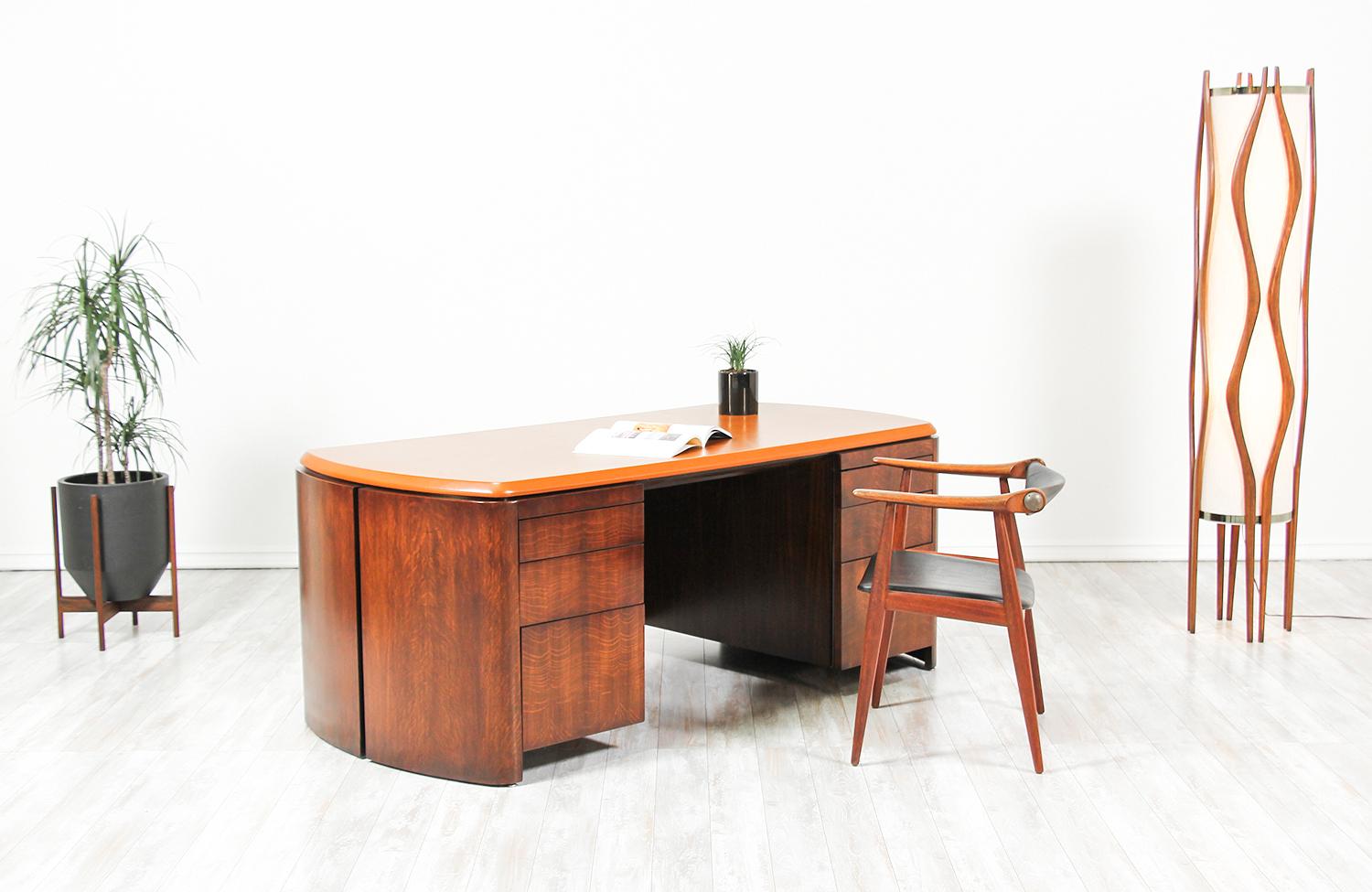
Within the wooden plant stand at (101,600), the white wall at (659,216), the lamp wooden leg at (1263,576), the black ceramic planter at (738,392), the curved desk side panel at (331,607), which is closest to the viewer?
the curved desk side panel at (331,607)

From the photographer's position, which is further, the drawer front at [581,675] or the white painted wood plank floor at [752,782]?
the drawer front at [581,675]

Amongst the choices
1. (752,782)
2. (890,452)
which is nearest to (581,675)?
(752,782)

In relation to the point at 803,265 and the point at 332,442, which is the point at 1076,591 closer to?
the point at 803,265

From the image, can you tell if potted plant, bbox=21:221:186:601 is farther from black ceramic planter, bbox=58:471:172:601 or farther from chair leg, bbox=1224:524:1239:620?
chair leg, bbox=1224:524:1239:620

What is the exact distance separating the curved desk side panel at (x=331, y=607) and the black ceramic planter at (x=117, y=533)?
3.95 ft

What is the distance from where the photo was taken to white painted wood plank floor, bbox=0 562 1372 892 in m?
2.51

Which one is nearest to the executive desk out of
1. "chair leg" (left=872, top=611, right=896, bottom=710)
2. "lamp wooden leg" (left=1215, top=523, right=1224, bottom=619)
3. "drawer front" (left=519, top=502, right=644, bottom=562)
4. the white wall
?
"drawer front" (left=519, top=502, right=644, bottom=562)

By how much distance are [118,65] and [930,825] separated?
4106mm

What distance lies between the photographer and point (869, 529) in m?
3.51

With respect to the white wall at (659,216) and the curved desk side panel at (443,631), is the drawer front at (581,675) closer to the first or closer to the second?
the curved desk side panel at (443,631)

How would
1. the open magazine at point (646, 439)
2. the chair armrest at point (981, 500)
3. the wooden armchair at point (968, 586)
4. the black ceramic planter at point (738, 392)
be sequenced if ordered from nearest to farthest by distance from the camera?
1. the chair armrest at point (981, 500)
2. the wooden armchair at point (968, 586)
3. the open magazine at point (646, 439)
4. the black ceramic planter at point (738, 392)

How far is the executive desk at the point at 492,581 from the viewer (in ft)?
9.21

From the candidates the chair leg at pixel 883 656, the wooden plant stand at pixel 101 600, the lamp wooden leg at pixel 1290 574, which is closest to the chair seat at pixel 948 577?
the chair leg at pixel 883 656

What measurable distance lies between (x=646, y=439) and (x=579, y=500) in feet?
1.21
